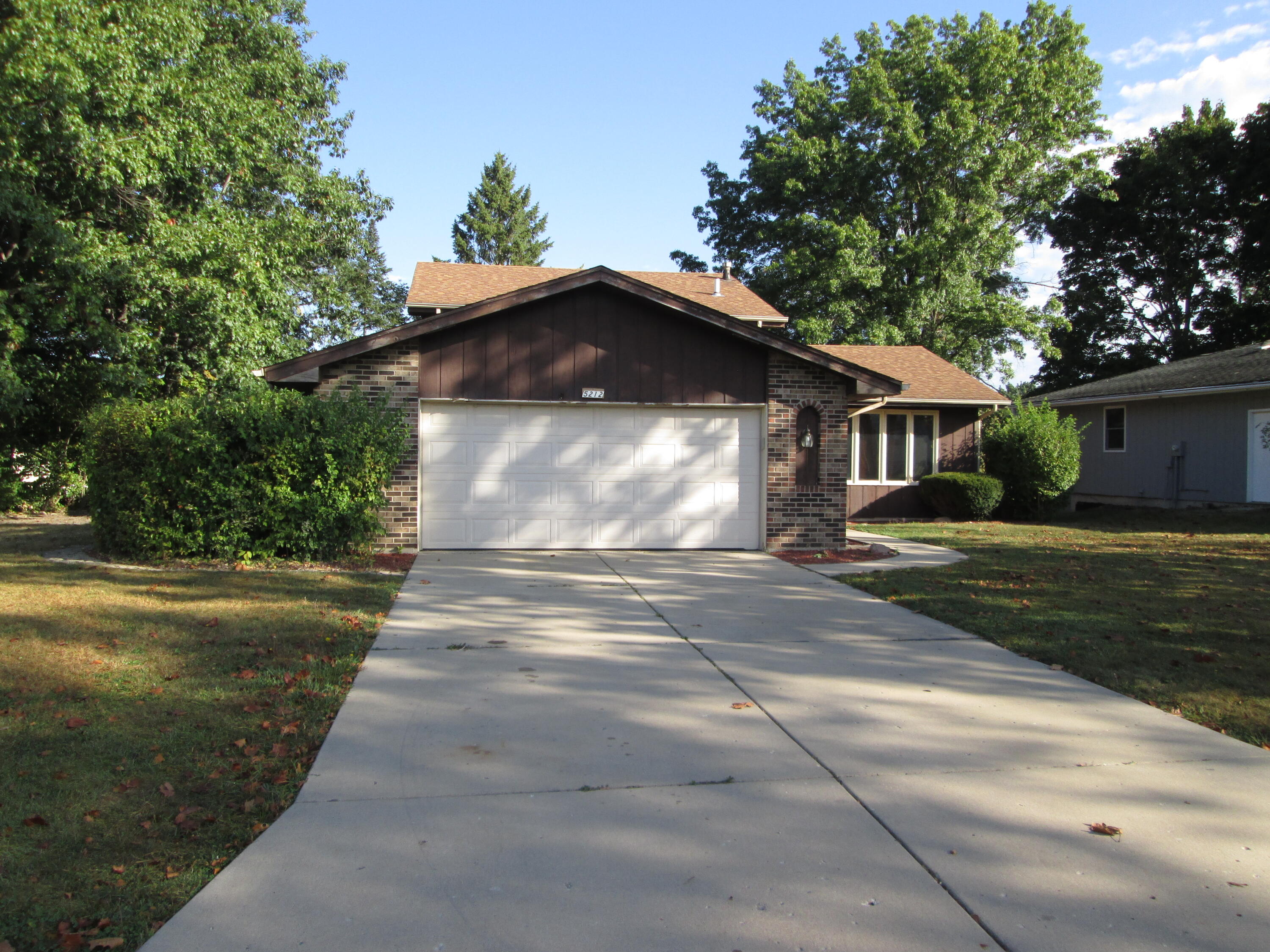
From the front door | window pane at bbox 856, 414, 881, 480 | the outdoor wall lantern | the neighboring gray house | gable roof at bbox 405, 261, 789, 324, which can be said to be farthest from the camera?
window pane at bbox 856, 414, 881, 480

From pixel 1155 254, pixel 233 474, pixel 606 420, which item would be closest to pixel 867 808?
pixel 233 474

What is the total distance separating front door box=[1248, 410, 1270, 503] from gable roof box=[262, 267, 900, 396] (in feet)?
38.4

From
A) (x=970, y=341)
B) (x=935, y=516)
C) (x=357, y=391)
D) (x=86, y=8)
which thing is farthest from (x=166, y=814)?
(x=970, y=341)

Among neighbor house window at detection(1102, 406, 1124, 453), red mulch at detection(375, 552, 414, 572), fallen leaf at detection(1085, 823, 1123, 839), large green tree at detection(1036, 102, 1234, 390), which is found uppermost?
large green tree at detection(1036, 102, 1234, 390)

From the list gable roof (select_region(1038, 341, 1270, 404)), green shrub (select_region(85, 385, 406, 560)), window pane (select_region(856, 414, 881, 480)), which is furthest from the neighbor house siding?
green shrub (select_region(85, 385, 406, 560))

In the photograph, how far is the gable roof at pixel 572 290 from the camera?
36.7ft

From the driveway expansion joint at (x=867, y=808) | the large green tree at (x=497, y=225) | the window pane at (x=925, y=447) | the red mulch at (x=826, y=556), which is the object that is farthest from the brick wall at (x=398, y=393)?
the large green tree at (x=497, y=225)

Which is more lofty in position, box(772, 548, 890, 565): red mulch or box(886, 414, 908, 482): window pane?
box(886, 414, 908, 482): window pane

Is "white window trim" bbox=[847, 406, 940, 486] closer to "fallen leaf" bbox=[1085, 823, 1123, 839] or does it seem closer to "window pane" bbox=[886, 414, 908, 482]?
"window pane" bbox=[886, 414, 908, 482]

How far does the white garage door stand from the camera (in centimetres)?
1198

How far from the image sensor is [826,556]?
12.1 meters

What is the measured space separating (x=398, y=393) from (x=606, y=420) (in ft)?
9.43

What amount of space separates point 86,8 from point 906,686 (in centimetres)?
1527

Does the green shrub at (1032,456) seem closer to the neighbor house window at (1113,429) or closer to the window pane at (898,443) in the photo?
the window pane at (898,443)
